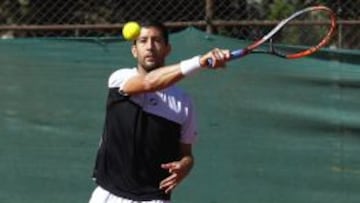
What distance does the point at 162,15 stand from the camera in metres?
7.26

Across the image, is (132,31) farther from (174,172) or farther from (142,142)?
(174,172)

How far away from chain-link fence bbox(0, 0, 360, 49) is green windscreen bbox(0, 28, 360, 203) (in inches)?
10.4

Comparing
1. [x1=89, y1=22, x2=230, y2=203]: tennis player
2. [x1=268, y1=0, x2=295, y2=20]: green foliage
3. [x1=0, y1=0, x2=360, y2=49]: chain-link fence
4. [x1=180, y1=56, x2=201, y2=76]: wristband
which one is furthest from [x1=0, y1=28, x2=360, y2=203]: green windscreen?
[x1=180, y1=56, x2=201, y2=76]: wristband

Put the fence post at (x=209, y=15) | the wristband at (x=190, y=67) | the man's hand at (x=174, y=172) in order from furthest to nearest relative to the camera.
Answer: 1. the fence post at (x=209, y=15)
2. the man's hand at (x=174, y=172)
3. the wristband at (x=190, y=67)

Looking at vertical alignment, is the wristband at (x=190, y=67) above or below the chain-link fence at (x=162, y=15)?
above

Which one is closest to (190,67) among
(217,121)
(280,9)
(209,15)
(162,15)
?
(217,121)

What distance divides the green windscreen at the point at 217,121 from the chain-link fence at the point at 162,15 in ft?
0.87

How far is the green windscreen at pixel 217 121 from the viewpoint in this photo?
242 inches

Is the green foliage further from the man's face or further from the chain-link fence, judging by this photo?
the man's face

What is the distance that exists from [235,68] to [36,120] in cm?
136

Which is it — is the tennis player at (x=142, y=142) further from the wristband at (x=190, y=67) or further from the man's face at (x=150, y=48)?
the wristband at (x=190, y=67)

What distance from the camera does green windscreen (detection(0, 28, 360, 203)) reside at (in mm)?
6145

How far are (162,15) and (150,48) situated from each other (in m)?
3.12

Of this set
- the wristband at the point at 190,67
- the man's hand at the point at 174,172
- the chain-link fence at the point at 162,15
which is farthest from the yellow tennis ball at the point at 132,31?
the chain-link fence at the point at 162,15
